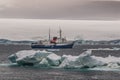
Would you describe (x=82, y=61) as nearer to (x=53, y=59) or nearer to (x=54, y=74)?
(x=53, y=59)

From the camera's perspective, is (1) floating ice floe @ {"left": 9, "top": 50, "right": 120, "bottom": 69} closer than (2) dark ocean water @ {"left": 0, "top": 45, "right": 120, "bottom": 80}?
No

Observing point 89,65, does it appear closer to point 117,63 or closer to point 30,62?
point 117,63

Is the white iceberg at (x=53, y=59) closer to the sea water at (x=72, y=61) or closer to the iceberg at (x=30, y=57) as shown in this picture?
the sea water at (x=72, y=61)

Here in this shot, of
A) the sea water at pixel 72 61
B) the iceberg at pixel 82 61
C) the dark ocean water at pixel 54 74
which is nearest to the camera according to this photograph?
the dark ocean water at pixel 54 74

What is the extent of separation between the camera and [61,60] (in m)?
74.6

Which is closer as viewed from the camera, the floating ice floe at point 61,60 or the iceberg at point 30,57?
the floating ice floe at point 61,60

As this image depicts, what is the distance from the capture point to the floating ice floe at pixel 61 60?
7025 centimetres

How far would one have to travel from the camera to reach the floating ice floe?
70250 mm

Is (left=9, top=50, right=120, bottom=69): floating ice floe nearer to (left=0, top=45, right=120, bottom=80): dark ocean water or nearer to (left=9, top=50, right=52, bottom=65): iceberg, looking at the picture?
(left=9, top=50, right=52, bottom=65): iceberg

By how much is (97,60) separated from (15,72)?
12.8m

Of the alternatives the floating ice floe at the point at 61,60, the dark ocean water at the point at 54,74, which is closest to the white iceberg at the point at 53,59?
the floating ice floe at the point at 61,60

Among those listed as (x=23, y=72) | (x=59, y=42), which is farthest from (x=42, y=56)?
(x=59, y=42)

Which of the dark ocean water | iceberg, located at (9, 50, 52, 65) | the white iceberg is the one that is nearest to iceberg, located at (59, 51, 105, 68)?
the dark ocean water

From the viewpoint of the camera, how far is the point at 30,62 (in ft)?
248
